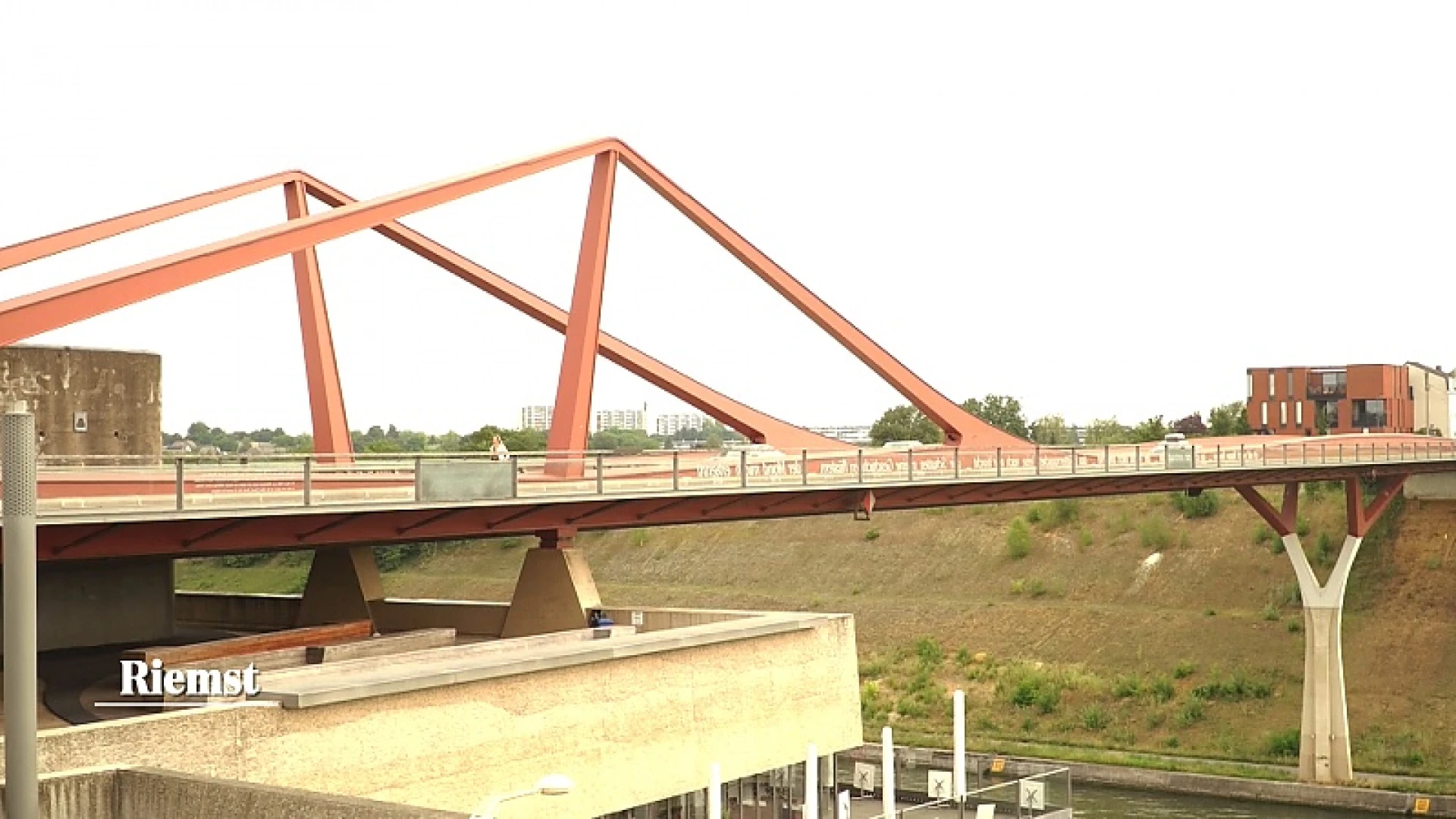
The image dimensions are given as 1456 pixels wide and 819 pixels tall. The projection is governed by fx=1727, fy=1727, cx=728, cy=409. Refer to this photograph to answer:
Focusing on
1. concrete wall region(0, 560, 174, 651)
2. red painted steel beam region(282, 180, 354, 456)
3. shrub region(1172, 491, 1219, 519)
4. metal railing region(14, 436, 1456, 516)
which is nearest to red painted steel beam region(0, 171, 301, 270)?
red painted steel beam region(282, 180, 354, 456)

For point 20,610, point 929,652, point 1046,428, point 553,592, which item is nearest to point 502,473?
point 553,592

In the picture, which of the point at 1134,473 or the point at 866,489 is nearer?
the point at 866,489

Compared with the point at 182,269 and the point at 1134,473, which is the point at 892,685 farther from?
the point at 182,269

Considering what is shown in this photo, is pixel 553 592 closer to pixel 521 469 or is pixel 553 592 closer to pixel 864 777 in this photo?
pixel 521 469

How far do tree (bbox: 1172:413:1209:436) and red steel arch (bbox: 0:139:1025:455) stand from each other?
9257 cm

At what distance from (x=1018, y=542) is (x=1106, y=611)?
32.9ft

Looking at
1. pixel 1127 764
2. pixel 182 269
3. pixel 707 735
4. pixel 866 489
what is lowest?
pixel 1127 764

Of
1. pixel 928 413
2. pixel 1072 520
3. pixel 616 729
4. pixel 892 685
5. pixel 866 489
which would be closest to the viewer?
pixel 616 729

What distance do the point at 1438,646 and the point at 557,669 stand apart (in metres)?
44.5

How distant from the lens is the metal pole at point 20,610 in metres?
10.9

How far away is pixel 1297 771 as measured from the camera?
55.8m

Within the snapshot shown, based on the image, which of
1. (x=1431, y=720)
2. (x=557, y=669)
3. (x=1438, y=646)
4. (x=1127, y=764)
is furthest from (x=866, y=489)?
(x=1438, y=646)

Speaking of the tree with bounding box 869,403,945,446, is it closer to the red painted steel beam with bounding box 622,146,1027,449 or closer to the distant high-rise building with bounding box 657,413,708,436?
the distant high-rise building with bounding box 657,413,708,436

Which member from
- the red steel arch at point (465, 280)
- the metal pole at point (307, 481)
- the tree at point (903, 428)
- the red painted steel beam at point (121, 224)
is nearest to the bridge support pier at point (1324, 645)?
the red steel arch at point (465, 280)
